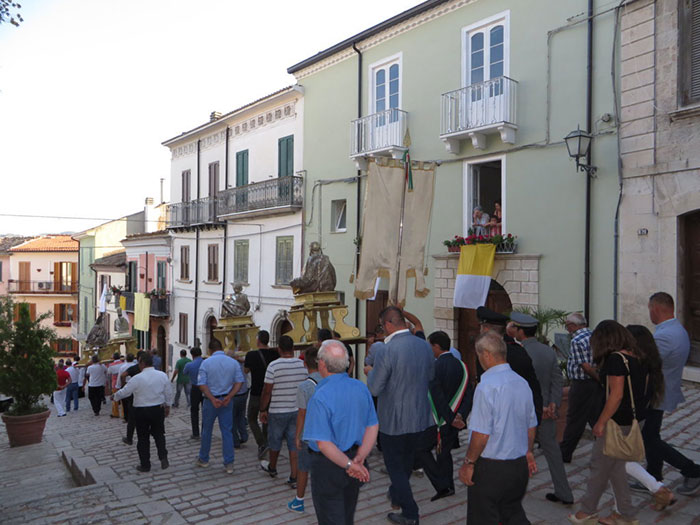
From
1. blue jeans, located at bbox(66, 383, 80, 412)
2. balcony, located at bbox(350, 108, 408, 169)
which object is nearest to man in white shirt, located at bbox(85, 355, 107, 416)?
blue jeans, located at bbox(66, 383, 80, 412)

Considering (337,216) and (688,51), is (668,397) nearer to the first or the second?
(688,51)

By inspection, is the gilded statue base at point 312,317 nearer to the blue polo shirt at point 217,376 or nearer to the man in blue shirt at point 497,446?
the blue polo shirt at point 217,376

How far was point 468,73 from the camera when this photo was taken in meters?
14.6

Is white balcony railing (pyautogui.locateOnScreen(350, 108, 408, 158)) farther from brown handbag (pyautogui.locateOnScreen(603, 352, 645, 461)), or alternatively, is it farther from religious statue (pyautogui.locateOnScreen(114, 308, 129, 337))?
brown handbag (pyautogui.locateOnScreen(603, 352, 645, 461))

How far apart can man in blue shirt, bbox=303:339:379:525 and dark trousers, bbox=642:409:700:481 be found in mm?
2941

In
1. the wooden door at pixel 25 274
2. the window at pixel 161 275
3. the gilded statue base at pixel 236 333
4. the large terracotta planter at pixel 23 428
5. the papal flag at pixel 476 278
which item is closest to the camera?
the gilded statue base at pixel 236 333

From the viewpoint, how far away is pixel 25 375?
10977 millimetres

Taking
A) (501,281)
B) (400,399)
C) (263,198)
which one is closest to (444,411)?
(400,399)

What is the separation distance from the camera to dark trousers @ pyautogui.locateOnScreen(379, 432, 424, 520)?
4.94m

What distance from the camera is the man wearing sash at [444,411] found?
220 inches

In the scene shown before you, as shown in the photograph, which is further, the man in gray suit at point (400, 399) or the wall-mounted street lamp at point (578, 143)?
the wall-mounted street lamp at point (578, 143)

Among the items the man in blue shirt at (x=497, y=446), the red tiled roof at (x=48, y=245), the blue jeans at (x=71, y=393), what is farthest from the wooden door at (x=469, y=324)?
the red tiled roof at (x=48, y=245)

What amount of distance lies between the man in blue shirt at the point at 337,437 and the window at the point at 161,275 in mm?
27585

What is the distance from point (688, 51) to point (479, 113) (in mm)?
4566
